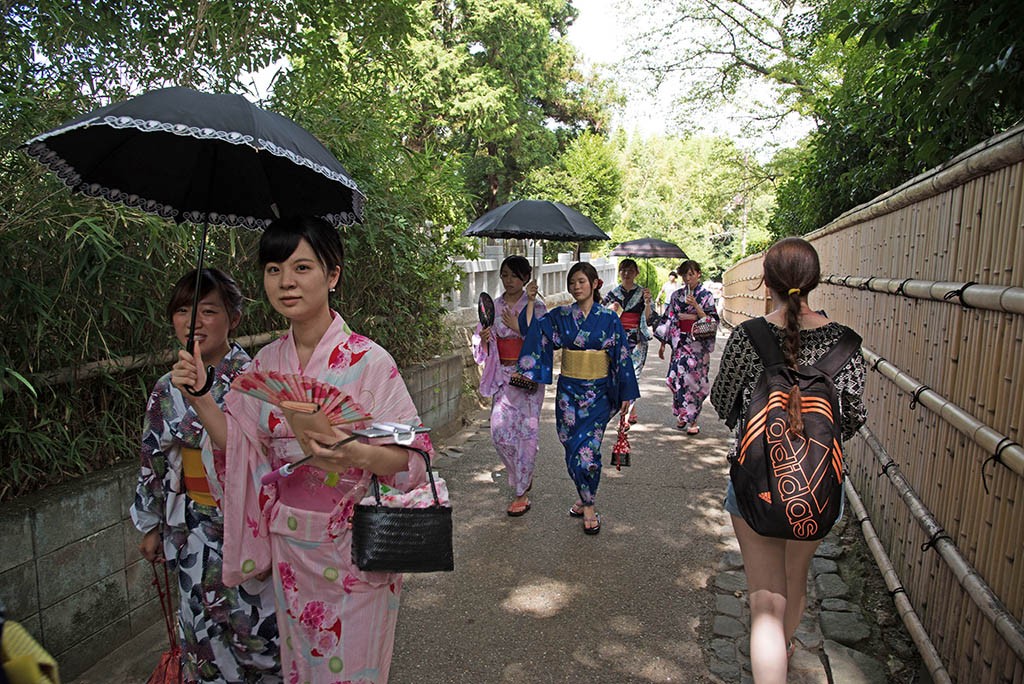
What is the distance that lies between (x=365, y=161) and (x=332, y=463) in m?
3.90

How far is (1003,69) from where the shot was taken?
9.83ft

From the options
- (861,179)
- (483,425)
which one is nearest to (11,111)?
(483,425)

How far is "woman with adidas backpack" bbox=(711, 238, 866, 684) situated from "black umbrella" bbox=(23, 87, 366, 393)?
5.27 ft

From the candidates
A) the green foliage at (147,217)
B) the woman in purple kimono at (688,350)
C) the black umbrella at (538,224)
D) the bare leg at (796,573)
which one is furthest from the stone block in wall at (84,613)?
the woman in purple kimono at (688,350)

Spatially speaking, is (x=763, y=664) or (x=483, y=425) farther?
(x=483, y=425)

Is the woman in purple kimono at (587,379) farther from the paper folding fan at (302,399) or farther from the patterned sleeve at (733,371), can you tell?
the paper folding fan at (302,399)

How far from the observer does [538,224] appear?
6.02 m

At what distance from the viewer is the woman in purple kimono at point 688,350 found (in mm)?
8047

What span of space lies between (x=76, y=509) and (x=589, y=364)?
10.4 ft

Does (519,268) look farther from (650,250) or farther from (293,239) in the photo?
(650,250)

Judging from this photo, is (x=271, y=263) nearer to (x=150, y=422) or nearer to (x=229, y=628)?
(x=150, y=422)

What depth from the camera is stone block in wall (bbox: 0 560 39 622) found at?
2.79m

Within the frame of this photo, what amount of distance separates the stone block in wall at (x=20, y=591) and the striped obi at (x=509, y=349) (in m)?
3.75

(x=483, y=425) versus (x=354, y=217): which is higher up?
(x=354, y=217)
